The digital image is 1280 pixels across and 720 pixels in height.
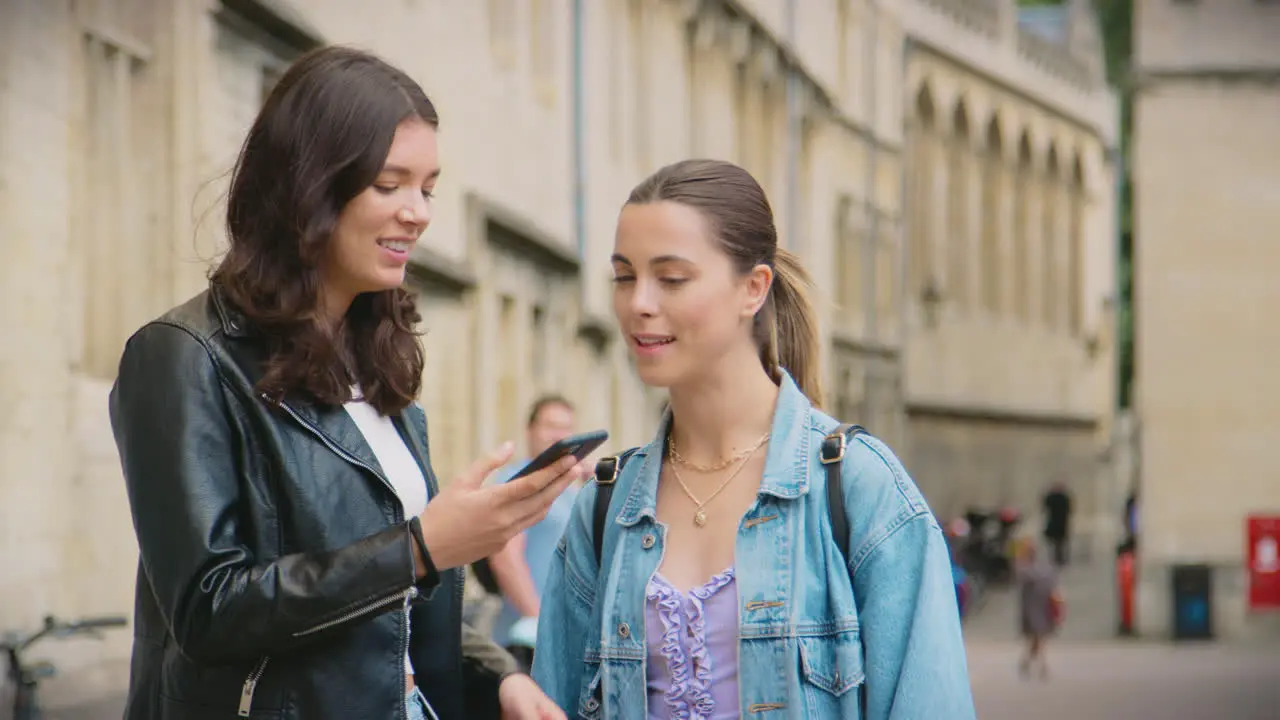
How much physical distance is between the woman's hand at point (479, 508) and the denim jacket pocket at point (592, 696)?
382 mm

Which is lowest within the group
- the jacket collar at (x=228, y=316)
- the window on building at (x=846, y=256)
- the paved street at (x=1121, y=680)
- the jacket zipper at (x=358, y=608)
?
the paved street at (x=1121, y=680)

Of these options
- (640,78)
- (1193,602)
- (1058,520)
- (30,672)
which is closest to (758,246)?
(30,672)

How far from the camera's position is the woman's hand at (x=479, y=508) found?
2322mm

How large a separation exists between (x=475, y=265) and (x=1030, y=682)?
18.5ft

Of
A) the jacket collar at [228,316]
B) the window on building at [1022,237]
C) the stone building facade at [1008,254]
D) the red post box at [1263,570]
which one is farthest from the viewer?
the window on building at [1022,237]

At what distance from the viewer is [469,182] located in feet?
29.0

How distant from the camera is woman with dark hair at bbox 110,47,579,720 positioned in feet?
7.36

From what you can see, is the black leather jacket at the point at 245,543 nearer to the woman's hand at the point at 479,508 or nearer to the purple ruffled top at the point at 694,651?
the woman's hand at the point at 479,508

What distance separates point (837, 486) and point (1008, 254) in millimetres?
25935

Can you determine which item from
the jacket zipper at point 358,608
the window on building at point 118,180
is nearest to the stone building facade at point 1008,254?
the window on building at point 118,180

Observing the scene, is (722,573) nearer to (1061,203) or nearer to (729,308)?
(729,308)

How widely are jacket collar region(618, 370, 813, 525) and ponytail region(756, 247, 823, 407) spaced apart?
33mm

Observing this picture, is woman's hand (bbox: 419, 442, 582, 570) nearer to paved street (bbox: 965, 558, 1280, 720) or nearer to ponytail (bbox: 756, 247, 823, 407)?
ponytail (bbox: 756, 247, 823, 407)

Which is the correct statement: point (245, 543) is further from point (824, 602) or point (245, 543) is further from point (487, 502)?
point (824, 602)
